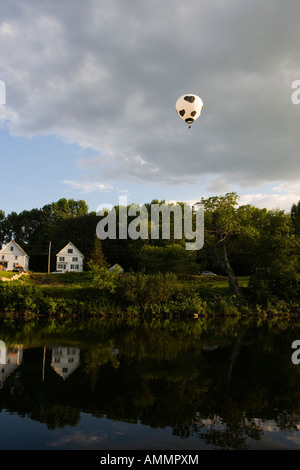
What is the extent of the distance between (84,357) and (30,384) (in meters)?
3.96

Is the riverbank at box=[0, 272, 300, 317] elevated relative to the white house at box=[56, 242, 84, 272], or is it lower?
lower

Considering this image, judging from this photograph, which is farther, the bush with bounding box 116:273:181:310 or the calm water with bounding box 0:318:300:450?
the bush with bounding box 116:273:181:310

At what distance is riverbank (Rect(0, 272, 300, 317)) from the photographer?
94.4ft

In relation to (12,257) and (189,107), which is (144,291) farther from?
(12,257)

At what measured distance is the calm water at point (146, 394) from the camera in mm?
6988

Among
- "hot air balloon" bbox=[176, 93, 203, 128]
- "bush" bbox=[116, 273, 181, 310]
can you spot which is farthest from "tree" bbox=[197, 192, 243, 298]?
"hot air balloon" bbox=[176, 93, 203, 128]

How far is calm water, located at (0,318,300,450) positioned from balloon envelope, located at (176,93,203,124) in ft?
38.9

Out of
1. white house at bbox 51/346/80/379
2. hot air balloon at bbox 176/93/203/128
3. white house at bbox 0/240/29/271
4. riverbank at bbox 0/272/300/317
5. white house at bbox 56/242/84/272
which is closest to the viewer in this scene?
white house at bbox 51/346/80/379

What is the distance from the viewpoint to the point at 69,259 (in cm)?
6612

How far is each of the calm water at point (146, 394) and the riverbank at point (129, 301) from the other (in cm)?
1139

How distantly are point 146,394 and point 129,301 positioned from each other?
21826mm

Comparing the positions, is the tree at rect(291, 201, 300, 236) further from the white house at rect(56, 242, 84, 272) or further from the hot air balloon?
the white house at rect(56, 242, 84, 272)

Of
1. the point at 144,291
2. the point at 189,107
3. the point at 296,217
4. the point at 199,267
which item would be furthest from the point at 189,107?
the point at 296,217

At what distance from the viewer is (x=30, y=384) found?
32.9 ft
